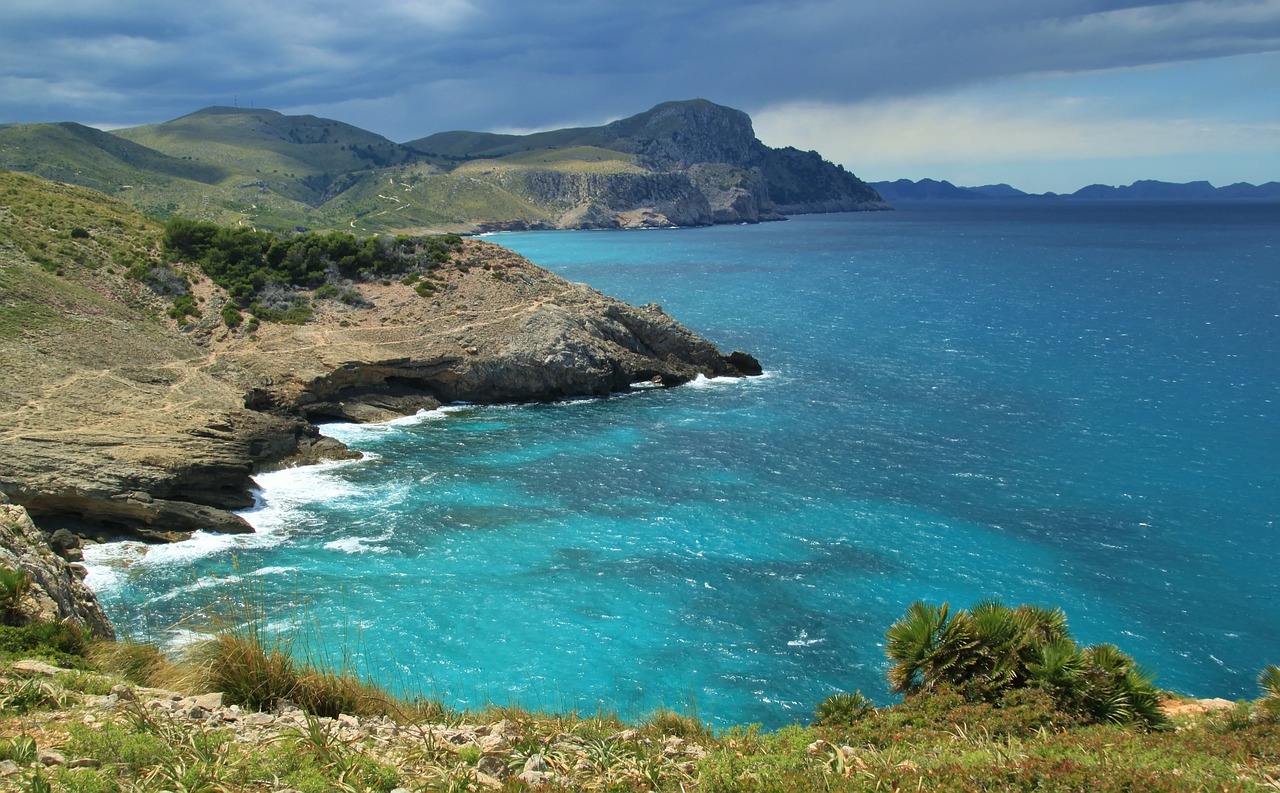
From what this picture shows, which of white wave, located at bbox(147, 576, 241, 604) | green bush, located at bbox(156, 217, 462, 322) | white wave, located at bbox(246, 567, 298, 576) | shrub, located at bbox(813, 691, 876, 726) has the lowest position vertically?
white wave, located at bbox(246, 567, 298, 576)

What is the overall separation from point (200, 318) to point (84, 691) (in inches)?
1678

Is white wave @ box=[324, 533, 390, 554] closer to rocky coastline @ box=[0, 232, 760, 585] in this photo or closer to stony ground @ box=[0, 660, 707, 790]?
rocky coastline @ box=[0, 232, 760, 585]

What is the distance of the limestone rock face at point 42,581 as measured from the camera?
43.3ft

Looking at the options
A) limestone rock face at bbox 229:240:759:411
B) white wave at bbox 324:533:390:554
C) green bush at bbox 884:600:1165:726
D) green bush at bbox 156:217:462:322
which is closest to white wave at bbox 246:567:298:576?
white wave at bbox 324:533:390:554

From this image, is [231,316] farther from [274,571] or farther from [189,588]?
[189,588]

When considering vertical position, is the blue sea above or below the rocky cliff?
below

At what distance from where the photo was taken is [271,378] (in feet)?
138

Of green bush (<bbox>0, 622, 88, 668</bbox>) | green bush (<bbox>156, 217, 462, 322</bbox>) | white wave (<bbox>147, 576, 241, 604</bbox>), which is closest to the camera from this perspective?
green bush (<bbox>0, 622, 88, 668</bbox>)

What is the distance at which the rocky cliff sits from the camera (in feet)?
92.3

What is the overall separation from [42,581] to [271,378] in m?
28.8

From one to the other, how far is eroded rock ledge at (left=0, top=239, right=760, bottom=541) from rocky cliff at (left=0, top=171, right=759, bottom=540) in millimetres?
82

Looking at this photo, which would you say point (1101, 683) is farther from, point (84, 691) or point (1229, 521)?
point (1229, 521)

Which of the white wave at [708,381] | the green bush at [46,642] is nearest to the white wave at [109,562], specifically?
the green bush at [46,642]

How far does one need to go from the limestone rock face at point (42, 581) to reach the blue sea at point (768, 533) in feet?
6.11
